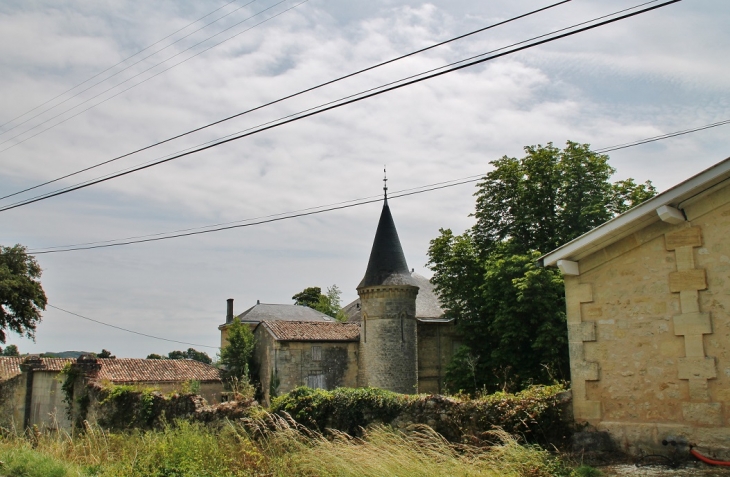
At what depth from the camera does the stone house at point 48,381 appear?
18328 millimetres

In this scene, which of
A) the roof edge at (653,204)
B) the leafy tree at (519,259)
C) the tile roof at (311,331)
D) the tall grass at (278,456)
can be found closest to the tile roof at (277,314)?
the tile roof at (311,331)

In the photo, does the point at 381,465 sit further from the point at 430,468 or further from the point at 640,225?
the point at 640,225

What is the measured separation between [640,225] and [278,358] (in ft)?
82.0

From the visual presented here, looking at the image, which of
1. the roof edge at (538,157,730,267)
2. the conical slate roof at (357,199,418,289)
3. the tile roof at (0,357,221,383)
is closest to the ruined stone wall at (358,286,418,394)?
the conical slate roof at (357,199,418,289)

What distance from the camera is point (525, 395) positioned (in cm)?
959

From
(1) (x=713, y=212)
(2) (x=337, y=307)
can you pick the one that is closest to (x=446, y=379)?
(1) (x=713, y=212)

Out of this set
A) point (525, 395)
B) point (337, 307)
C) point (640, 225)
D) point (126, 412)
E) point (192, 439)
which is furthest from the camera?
point (337, 307)

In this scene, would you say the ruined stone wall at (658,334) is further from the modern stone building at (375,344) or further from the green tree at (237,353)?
the green tree at (237,353)

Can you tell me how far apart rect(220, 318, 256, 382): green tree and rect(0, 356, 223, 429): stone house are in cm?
220

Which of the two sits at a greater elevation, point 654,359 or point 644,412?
point 654,359

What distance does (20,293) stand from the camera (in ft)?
125

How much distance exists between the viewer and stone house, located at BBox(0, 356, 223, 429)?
18.3m

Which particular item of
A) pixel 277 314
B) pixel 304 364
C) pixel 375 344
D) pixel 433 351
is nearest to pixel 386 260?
pixel 375 344

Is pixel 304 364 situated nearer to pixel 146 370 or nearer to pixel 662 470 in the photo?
pixel 146 370
